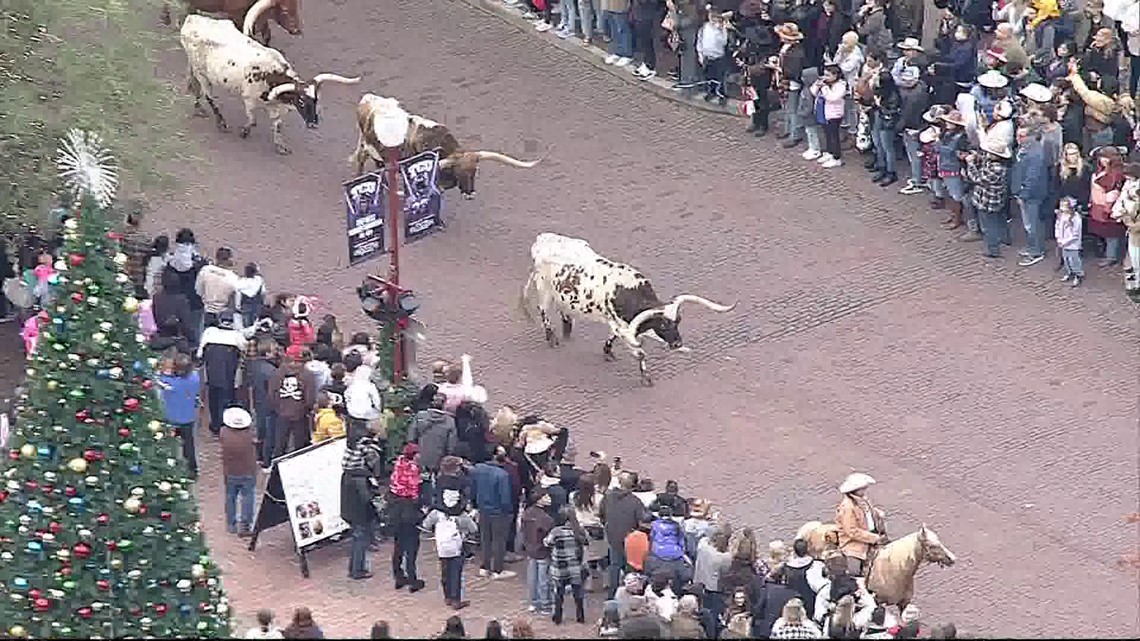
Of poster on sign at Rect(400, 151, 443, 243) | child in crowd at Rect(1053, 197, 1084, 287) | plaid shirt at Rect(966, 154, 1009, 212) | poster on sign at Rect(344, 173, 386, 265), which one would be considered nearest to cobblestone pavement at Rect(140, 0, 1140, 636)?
child in crowd at Rect(1053, 197, 1084, 287)

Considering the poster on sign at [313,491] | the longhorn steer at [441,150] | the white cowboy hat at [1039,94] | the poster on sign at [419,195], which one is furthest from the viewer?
the longhorn steer at [441,150]

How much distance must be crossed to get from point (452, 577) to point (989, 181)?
346 inches

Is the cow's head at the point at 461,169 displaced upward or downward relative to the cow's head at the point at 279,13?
upward

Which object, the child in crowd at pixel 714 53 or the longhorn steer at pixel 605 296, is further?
the child in crowd at pixel 714 53

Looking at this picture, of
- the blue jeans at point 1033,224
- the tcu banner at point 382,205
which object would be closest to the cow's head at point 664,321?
the tcu banner at point 382,205

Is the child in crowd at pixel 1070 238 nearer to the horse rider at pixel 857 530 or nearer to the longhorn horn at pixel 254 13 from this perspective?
the horse rider at pixel 857 530

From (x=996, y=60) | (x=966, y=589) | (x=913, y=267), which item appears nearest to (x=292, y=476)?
(x=966, y=589)

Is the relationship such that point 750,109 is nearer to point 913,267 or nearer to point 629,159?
point 629,159

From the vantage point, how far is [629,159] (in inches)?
1350

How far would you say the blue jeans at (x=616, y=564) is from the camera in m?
24.6

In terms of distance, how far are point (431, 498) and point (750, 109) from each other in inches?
408

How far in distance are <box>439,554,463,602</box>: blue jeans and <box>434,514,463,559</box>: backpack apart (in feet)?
0.36

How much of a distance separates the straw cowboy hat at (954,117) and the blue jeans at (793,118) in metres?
2.57

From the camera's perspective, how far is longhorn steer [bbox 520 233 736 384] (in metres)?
29.0
